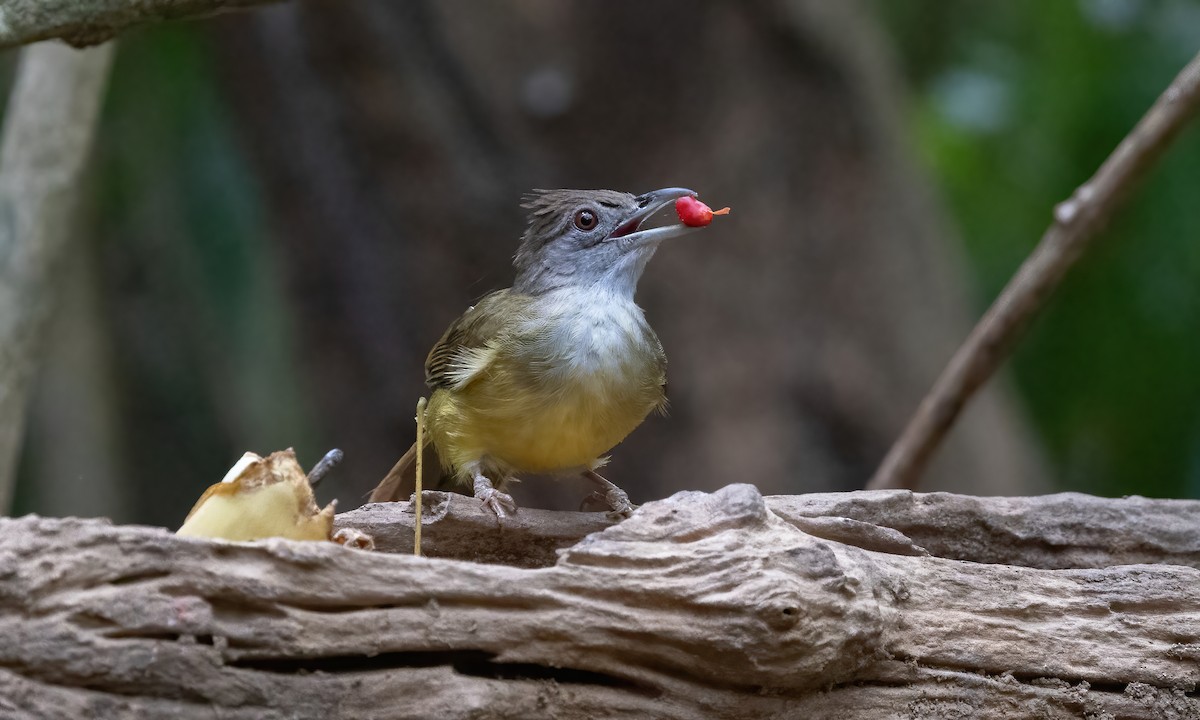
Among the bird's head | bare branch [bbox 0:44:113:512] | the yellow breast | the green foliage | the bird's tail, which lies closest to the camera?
the yellow breast

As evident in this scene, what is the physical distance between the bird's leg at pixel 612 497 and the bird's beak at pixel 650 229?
33.4 inches

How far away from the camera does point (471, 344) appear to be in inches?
169

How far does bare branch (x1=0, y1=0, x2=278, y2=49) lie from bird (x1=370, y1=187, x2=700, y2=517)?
145 centimetres

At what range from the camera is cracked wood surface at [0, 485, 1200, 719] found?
251 cm

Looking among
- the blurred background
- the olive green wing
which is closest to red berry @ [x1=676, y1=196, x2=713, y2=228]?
the olive green wing

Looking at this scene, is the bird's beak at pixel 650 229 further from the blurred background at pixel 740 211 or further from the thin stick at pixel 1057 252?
the blurred background at pixel 740 211

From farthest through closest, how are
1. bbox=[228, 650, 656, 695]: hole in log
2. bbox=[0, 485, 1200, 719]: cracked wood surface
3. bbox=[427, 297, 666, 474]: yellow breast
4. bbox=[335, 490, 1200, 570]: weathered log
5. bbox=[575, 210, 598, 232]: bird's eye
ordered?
bbox=[575, 210, 598, 232]: bird's eye
bbox=[427, 297, 666, 474]: yellow breast
bbox=[335, 490, 1200, 570]: weathered log
bbox=[228, 650, 656, 695]: hole in log
bbox=[0, 485, 1200, 719]: cracked wood surface

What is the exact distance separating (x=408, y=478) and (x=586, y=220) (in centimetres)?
114

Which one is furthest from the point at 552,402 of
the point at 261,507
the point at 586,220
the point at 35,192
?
the point at 35,192

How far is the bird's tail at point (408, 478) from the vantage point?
4.42 meters

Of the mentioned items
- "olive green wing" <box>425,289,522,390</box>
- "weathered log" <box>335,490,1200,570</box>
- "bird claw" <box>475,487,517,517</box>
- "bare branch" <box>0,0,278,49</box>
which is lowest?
"weathered log" <box>335,490,1200,570</box>

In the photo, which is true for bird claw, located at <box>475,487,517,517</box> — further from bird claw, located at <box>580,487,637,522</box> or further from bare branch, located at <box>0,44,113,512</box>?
bare branch, located at <box>0,44,113,512</box>

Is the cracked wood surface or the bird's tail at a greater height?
the bird's tail

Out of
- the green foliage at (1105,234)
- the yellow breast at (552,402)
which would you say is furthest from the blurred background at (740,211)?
the yellow breast at (552,402)
